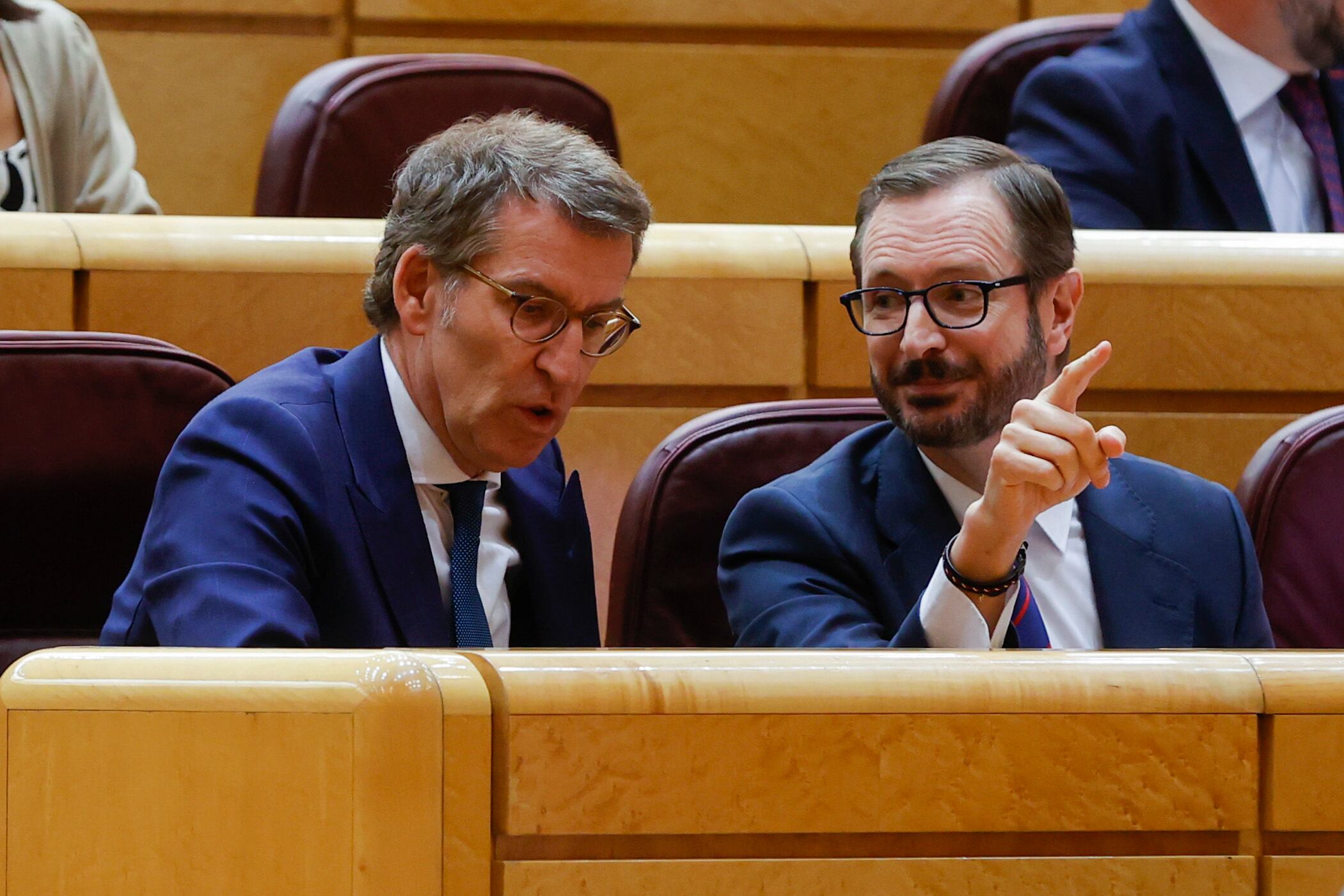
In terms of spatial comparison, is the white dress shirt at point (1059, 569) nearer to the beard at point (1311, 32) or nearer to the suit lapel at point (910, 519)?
the suit lapel at point (910, 519)

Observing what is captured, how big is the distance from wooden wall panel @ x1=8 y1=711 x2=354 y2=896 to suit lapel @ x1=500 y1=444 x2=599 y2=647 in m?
0.31

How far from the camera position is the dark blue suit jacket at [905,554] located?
0.59 meters

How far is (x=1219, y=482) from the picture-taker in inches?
32.4

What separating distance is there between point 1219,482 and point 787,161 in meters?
0.54

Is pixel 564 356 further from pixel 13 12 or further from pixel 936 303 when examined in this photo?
pixel 13 12

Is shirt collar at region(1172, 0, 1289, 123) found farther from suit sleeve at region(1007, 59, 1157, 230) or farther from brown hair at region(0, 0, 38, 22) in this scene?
brown hair at region(0, 0, 38, 22)

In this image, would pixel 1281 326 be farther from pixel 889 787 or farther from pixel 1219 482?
pixel 889 787

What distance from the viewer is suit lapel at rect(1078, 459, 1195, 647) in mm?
608

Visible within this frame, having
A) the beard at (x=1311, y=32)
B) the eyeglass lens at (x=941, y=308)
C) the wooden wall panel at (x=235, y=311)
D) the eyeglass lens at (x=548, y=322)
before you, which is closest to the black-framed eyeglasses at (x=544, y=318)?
the eyeglass lens at (x=548, y=322)

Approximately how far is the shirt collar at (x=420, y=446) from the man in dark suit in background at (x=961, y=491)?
104 mm

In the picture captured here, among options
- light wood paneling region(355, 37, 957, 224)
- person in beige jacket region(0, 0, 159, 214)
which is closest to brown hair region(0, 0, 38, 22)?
person in beige jacket region(0, 0, 159, 214)

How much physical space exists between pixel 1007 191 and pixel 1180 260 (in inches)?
7.3

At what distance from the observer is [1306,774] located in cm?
33

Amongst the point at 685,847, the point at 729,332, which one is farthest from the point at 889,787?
the point at 729,332
